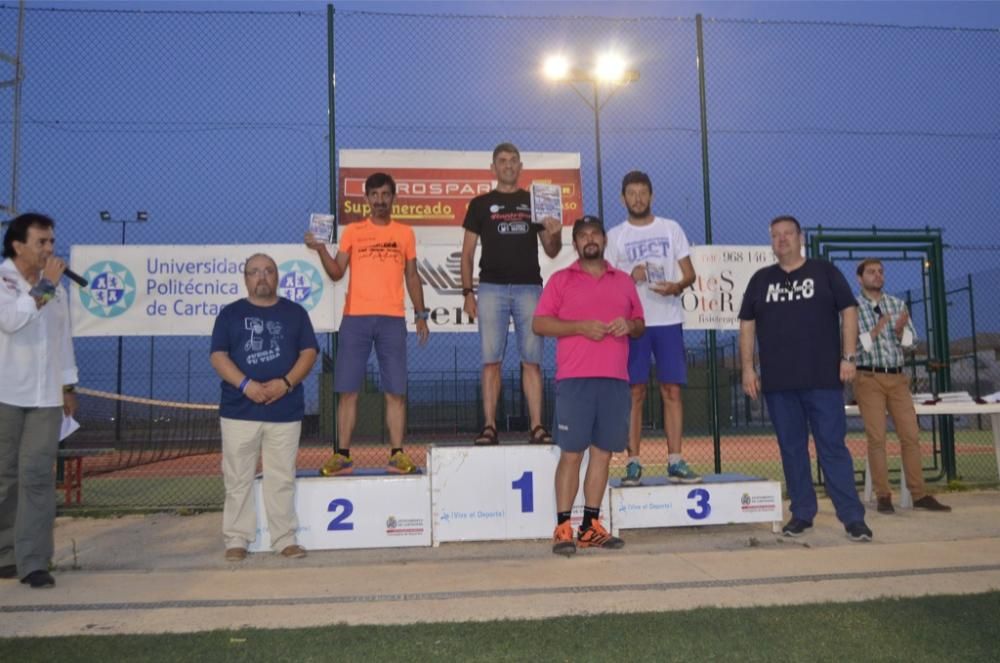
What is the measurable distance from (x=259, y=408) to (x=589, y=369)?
219 centimetres

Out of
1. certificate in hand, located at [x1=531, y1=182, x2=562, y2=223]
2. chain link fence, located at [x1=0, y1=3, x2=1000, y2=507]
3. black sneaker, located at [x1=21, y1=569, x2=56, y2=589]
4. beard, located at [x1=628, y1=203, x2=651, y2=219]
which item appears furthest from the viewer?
chain link fence, located at [x1=0, y1=3, x2=1000, y2=507]

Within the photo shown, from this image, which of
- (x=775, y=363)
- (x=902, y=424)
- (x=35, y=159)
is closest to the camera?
(x=775, y=363)

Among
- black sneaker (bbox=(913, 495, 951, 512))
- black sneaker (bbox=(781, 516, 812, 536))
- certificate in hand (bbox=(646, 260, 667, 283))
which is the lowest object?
black sneaker (bbox=(913, 495, 951, 512))

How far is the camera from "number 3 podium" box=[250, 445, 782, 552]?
550 cm

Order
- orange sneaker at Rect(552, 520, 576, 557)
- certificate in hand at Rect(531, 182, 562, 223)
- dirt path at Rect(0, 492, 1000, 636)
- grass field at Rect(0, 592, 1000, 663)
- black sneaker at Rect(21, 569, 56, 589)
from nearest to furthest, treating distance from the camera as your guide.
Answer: grass field at Rect(0, 592, 1000, 663), dirt path at Rect(0, 492, 1000, 636), black sneaker at Rect(21, 569, 56, 589), orange sneaker at Rect(552, 520, 576, 557), certificate in hand at Rect(531, 182, 562, 223)

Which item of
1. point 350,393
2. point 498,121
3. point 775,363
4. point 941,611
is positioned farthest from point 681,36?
point 941,611

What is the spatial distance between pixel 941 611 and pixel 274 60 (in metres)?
6.85

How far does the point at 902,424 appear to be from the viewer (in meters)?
6.77

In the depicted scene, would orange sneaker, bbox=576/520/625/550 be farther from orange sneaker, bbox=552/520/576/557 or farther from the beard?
the beard

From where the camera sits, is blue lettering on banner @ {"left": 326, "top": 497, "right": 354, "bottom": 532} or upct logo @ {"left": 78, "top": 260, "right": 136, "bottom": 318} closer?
blue lettering on banner @ {"left": 326, "top": 497, "right": 354, "bottom": 532}

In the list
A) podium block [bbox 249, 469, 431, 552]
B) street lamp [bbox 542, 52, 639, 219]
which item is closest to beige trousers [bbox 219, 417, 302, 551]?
podium block [bbox 249, 469, 431, 552]

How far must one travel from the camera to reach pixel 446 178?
7605mm

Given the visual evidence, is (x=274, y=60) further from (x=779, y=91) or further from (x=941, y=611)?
(x=941, y=611)

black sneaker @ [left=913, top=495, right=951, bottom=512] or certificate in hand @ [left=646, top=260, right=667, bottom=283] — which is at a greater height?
certificate in hand @ [left=646, top=260, right=667, bottom=283]
